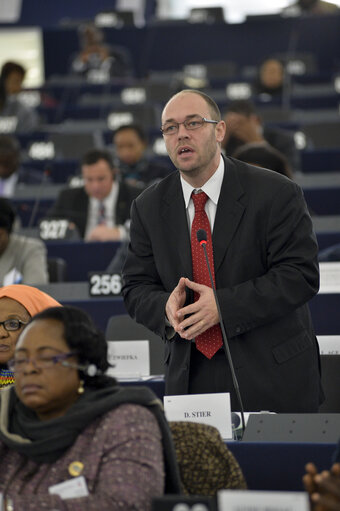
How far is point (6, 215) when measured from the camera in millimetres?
4957

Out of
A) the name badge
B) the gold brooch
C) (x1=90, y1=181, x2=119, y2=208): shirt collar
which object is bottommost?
the name badge

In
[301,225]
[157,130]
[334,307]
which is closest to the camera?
[301,225]

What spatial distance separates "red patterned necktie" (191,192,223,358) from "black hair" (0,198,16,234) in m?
1.87

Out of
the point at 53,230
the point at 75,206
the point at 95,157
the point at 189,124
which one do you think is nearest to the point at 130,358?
the point at 189,124

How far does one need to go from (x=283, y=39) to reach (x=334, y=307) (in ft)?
32.3

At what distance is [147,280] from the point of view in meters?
3.31

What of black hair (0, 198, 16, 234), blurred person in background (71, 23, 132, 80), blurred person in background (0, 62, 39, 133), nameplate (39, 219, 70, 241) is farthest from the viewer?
blurred person in background (71, 23, 132, 80)

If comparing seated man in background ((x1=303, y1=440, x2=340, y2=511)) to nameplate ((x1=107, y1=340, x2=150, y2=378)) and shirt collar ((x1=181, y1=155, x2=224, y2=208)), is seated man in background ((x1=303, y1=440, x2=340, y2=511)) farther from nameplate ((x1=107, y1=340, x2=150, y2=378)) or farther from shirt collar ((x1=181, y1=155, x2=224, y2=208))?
nameplate ((x1=107, y1=340, x2=150, y2=378))

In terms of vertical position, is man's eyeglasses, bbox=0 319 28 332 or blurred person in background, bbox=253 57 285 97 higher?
blurred person in background, bbox=253 57 285 97

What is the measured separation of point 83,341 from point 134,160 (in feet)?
16.6

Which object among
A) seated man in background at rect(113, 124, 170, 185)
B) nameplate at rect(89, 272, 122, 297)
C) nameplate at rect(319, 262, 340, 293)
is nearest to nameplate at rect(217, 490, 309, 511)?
nameplate at rect(319, 262, 340, 293)

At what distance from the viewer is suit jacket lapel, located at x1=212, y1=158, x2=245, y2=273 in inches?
126

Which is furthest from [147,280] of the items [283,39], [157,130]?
[283,39]

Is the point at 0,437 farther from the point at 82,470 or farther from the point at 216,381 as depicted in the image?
the point at 216,381
